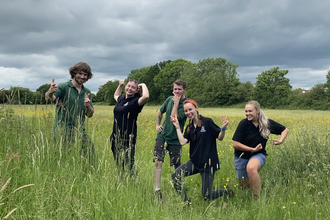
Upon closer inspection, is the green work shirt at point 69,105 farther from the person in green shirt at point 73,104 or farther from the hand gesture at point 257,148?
the hand gesture at point 257,148

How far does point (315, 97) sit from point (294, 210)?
5084 cm

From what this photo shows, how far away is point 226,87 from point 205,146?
54442mm

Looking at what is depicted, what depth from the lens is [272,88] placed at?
54406 millimetres

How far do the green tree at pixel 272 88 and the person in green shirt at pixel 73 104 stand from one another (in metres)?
49.6

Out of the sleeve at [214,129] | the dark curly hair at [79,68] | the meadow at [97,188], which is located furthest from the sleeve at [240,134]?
the dark curly hair at [79,68]

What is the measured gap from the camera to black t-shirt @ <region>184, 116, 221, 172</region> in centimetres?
357

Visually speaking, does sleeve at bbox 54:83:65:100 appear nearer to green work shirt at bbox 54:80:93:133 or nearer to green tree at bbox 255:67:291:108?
green work shirt at bbox 54:80:93:133

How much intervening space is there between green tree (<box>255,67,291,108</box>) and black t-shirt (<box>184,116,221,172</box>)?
48.9 meters

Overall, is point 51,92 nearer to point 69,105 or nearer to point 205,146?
point 69,105

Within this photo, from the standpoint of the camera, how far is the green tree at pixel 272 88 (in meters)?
49.7

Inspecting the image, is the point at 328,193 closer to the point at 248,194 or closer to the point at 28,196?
the point at 248,194

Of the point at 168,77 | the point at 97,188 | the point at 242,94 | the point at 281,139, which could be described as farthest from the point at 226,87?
the point at 97,188

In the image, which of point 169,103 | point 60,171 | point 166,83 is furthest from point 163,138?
point 166,83

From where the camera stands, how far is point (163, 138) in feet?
15.1
